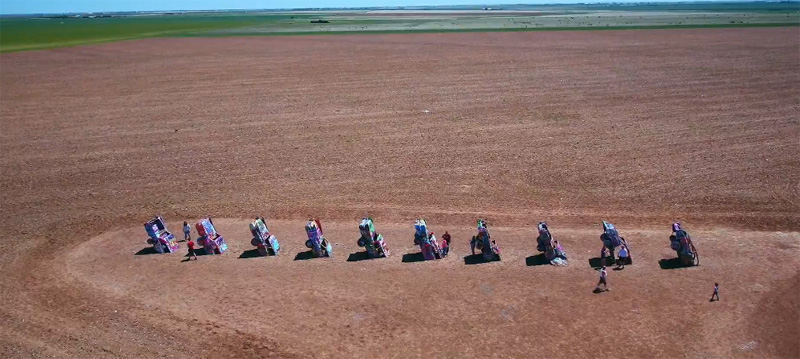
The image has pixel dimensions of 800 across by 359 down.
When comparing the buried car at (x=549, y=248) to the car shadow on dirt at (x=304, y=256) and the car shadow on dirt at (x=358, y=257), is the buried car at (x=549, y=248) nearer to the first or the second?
the car shadow on dirt at (x=358, y=257)

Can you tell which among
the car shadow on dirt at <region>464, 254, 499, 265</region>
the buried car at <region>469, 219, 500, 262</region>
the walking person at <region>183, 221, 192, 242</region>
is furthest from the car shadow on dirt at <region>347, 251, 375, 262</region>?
the walking person at <region>183, 221, 192, 242</region>

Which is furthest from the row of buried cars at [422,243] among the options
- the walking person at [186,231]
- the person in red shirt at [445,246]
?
the walking person at [186,231]

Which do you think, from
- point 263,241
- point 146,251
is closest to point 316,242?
point 263,241

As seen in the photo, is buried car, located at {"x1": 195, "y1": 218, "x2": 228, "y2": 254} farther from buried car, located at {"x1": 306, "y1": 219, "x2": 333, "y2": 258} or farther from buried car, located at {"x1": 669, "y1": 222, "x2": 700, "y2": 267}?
buried car, located at {"x1": 669, "y1": 222, "x2": 700, "y2": 267}

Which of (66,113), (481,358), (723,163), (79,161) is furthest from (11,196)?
(723,163)

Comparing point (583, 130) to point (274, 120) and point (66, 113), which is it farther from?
point (66, 113)

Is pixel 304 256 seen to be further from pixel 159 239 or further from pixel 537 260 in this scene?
pixel 537 260

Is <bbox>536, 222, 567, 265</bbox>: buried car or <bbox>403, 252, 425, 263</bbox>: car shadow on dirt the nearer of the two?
<bbox>536, 222, 567, 265</bbox>: buried car
